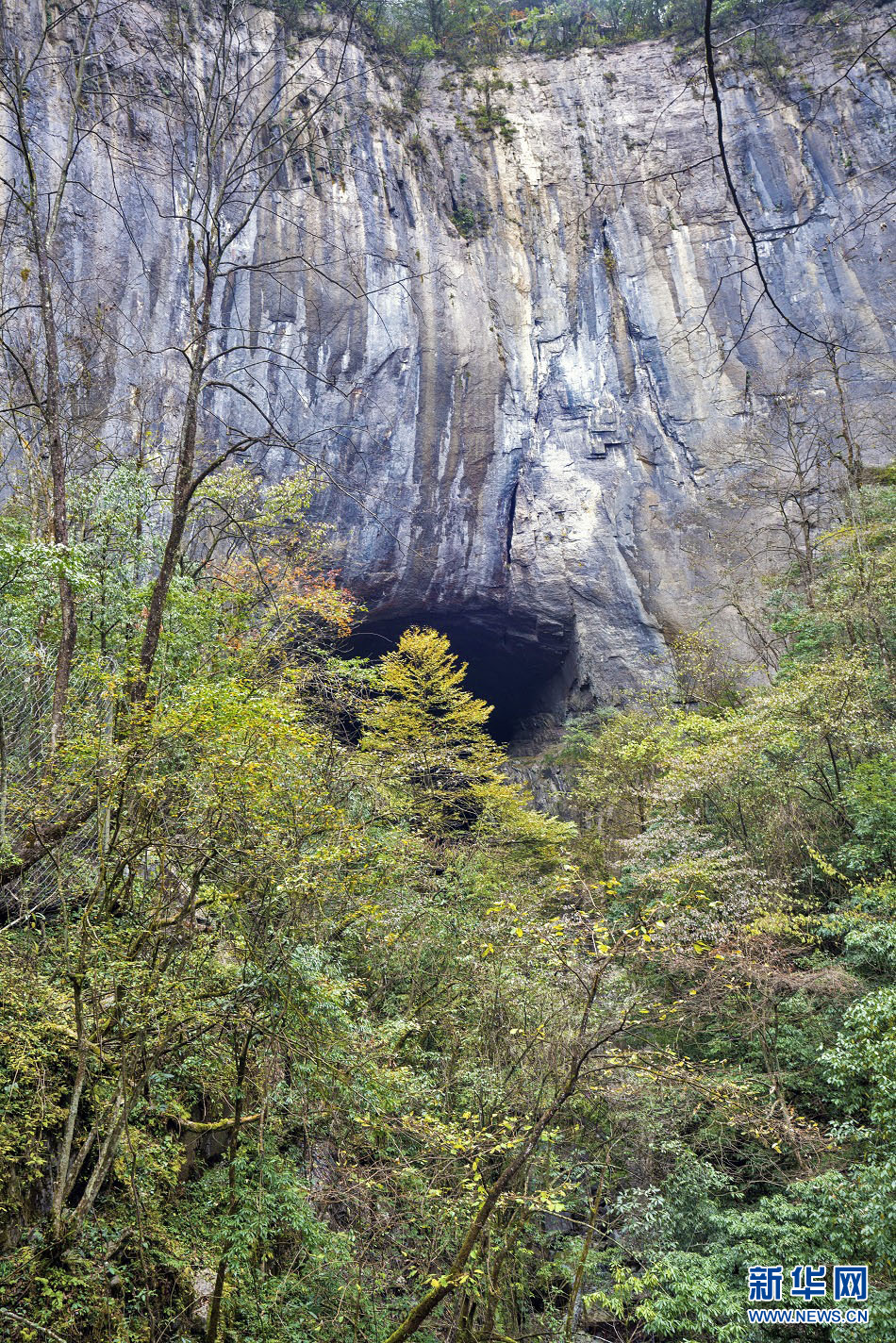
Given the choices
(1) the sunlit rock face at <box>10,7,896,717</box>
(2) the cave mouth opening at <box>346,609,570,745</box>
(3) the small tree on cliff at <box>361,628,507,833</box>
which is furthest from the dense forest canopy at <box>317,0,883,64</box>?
(3) the small tree on cliff at <box>361,628,507,833</box>

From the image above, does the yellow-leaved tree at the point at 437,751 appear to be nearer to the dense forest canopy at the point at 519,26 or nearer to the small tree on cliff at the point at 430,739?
the small tree on cliff at the point at 430,739

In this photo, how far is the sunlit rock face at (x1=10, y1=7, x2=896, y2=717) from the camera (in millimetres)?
17938

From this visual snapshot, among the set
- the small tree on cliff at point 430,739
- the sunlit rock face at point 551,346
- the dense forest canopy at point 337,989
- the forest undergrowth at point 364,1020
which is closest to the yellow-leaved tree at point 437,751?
the small tree on cliff at point 430,739

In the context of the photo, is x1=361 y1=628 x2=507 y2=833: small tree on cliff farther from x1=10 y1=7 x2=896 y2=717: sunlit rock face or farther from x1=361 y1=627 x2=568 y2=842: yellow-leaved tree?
x1=10 y1=7 x2=896 y2=717: sunlit rock face

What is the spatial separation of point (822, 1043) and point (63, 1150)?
644 cm

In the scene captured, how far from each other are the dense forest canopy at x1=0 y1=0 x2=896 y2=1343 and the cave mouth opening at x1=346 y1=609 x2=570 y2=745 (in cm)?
860

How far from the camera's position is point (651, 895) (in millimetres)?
10195

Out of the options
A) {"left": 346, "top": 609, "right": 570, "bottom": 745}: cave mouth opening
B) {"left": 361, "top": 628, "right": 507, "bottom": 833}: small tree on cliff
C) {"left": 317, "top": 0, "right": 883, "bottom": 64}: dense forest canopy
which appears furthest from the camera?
{"left": 317, "top": 0, "right": 883, "bottom": 64}: dense forest canopy

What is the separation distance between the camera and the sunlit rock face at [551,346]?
17.9 m

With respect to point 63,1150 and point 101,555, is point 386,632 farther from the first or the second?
point 63,1150

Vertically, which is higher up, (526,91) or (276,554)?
(526,91)

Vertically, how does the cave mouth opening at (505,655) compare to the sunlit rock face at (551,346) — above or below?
below

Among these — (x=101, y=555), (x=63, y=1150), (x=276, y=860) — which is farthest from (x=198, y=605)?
(x=63, y=1150)

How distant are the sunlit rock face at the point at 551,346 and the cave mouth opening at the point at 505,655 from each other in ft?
0.32
